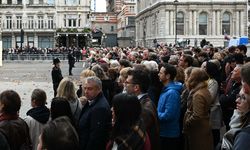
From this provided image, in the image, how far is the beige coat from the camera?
915cm

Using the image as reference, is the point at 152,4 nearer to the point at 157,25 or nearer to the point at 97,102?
the point at 157,25

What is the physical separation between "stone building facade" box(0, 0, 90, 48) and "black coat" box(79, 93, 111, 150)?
85.6m

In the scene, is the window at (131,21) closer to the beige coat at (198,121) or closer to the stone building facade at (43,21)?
the stone building facade at (43,21)

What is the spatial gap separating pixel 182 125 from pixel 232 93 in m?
1.35

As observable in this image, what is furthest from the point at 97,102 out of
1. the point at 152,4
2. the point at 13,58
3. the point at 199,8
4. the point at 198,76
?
the point at 152,4

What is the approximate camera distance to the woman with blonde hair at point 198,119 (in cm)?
915

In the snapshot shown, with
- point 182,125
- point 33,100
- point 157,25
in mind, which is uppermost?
point 157,25

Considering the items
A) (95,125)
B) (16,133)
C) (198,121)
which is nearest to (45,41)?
(198,121)

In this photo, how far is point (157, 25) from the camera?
99875 millimetres

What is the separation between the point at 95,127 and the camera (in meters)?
7.59

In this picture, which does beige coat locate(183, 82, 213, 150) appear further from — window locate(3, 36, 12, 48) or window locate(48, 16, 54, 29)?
window locate(3, 36, 12, 48)

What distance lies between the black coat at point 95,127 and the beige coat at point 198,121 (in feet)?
6.48

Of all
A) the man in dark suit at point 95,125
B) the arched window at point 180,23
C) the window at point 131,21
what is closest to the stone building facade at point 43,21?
the arched window at point 180,23

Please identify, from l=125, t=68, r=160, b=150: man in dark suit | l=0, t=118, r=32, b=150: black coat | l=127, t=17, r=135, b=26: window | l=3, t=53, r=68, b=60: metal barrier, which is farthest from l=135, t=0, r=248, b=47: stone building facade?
l=0, t=118, r=32, b=150: black coat
